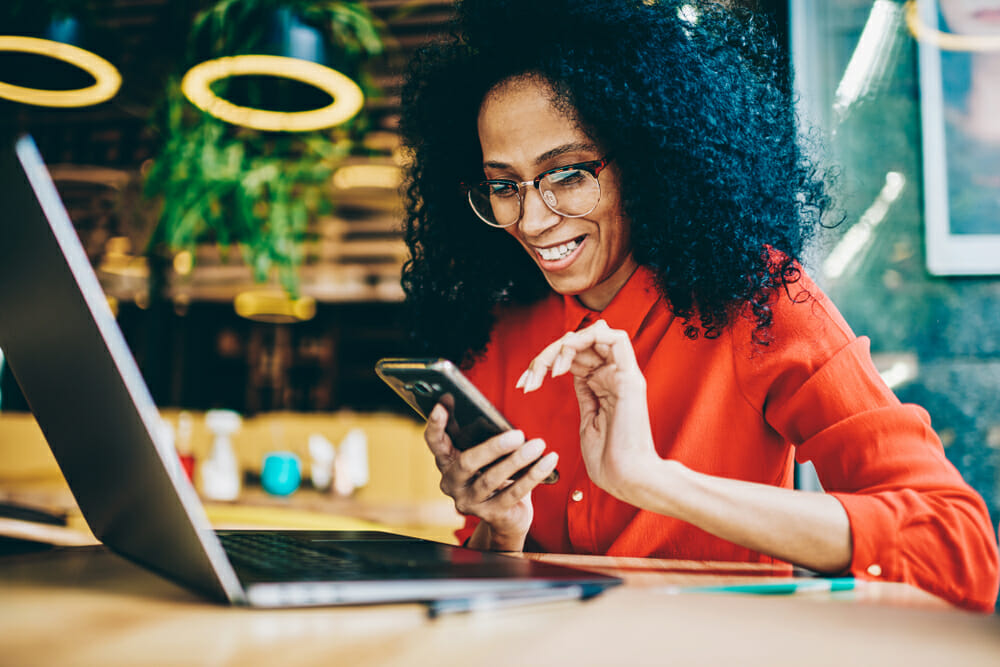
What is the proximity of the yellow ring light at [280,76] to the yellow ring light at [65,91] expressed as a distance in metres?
0.25

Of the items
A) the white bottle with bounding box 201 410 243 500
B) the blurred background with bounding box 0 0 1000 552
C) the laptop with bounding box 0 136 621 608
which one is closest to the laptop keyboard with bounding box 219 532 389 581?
the laptop with bounding box 0 136 621 608

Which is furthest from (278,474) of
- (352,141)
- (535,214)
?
(535,214)

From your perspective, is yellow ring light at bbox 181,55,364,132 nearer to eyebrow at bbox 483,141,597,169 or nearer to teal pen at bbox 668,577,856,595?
eyebrow at bbox 483,141,597,169

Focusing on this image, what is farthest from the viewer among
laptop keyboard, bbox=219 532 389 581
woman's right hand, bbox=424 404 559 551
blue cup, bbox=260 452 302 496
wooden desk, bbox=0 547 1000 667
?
blue cup, bbox=260 452 302 496

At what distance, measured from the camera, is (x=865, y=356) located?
946 mm

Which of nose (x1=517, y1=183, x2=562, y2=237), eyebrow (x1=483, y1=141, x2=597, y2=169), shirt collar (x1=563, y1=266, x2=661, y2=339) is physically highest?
eyebrow (x1=483, y1=141, x2=597, y2=169)

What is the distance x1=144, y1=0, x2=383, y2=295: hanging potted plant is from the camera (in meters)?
2.27

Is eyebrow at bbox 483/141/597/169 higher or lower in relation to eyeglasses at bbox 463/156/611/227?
higher

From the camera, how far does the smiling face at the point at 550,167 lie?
1.16m

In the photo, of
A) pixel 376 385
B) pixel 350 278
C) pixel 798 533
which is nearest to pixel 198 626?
pixel 798 533

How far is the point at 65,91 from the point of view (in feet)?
8.33

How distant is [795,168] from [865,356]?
454 millimetres

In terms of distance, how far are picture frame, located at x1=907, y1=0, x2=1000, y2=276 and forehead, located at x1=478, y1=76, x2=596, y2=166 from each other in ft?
3.65

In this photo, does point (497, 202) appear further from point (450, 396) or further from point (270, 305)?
point (270, 305)
